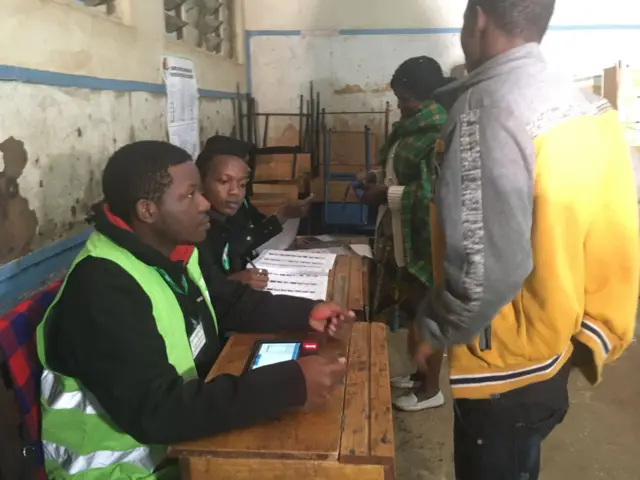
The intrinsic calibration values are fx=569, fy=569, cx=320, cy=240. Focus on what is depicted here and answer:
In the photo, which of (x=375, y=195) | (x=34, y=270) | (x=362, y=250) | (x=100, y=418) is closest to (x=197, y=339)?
(x=100, y=418)

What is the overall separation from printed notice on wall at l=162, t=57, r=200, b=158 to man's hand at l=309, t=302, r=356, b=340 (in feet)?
4.41

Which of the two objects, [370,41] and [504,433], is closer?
[504,433]

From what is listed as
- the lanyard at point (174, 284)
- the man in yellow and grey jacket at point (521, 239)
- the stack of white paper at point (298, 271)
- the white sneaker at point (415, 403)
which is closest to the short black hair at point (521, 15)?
the man in yellow and grey jacket at point (521, 239)

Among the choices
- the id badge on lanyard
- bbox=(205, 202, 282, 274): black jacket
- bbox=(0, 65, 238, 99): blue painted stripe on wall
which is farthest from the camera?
bbox=(205, 202, 282, 274): black jacket

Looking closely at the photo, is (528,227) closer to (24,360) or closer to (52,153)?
(24,360)

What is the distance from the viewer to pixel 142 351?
3.18 ft

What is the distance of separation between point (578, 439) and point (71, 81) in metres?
2.24

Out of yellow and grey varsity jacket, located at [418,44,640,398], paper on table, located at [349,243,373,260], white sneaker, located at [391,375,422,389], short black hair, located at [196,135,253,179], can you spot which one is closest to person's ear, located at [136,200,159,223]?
yellow and grey varsity jacket, located at [418,44,640,398]

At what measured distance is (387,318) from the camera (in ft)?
10.2

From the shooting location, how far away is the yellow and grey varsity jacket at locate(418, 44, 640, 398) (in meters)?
0.93

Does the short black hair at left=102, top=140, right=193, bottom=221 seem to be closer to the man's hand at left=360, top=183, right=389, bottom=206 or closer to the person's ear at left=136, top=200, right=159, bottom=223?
the person's ear at left=136, top=200, right=159, bottom=223

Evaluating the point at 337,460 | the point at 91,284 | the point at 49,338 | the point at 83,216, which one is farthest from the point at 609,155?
the point at 83,216

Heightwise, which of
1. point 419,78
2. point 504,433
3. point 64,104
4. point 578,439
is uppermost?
point 419,78

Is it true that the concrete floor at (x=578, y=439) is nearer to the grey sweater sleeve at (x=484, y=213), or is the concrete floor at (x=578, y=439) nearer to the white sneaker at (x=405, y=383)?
the white sneaker at (x=405, y=383)
